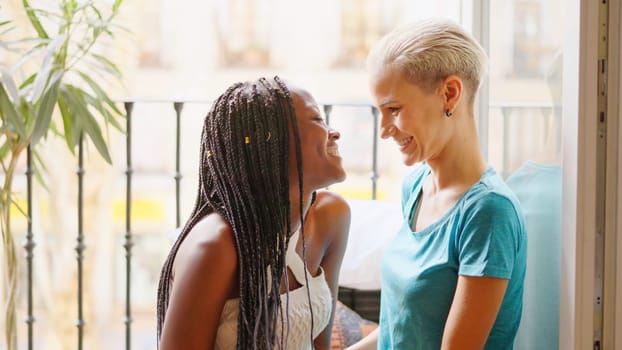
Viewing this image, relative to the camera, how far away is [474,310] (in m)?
1.21

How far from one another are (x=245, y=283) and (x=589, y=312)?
580 mm

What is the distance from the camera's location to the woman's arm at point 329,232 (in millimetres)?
1549

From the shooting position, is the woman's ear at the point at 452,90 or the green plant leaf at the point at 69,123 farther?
the green plant leaf at the point at 69,123

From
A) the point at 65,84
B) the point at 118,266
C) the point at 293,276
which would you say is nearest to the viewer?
the point at 293,276

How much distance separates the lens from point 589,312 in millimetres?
1264

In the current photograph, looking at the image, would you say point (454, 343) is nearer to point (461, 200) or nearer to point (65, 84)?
point (461, 200)

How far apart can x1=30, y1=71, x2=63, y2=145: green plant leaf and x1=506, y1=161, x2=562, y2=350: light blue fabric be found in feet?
4.41

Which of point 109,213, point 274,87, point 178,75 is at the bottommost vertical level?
point 109,213

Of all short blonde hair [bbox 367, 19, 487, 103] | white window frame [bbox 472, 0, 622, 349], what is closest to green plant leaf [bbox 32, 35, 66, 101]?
short blonde hair [bbox 367, 19, 487, 103]

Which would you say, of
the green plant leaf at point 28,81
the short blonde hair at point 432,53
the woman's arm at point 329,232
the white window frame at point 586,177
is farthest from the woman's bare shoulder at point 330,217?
the green plant leaf at point 28,81

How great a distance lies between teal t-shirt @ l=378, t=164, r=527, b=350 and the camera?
3.98 feet

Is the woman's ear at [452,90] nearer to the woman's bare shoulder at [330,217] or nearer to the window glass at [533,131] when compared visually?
the window glass at [533,131]

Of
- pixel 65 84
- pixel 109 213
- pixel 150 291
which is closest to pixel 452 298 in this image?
pixel 65 84

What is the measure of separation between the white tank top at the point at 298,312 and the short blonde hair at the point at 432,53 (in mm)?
367
